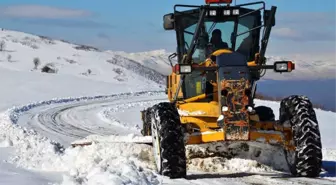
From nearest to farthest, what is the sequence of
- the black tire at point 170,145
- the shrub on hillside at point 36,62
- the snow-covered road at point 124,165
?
the snow-covered road at point 124,165, the black tire at point 170,145, the shrub on hillside at point 36,62

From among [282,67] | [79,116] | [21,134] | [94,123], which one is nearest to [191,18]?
[282,67]

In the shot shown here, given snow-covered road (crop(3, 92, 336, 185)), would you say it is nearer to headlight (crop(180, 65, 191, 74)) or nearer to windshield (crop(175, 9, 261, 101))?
headlight (crop(180, 65, 191, 74))

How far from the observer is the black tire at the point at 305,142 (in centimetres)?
697

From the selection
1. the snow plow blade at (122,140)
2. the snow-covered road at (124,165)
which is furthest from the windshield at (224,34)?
the snow-covered road at (124,165)

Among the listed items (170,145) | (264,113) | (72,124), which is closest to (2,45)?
(72,124)

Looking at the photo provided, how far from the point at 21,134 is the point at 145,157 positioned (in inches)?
175

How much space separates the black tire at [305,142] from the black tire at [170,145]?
1.47 meters

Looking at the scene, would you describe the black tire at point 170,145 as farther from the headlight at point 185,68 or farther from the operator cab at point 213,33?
the operator cab at point 213,33

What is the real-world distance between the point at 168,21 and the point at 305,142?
3026 mm

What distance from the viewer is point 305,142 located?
6988 mm

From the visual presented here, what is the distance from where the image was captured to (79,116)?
20.4 m

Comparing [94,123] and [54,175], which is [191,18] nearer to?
[54,175]

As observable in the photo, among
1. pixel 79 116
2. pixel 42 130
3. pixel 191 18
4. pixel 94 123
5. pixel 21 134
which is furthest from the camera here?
pixel 79 116

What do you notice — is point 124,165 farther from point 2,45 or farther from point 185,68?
point 2,45
